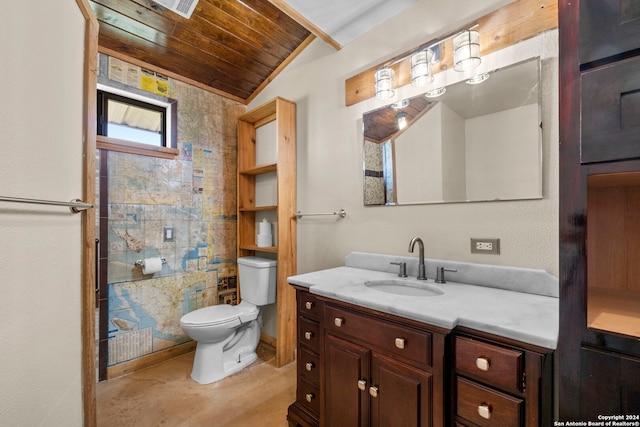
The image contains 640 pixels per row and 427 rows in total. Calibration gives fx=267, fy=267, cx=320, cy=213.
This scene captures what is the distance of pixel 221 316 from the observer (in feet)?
6.68

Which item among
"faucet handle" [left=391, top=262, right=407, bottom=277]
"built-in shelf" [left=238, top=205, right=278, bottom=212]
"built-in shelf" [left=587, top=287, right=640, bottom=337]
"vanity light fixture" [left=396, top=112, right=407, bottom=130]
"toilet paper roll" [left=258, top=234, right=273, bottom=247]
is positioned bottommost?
"faucet handle" [left=391, top=262, right=407, bottom=277]

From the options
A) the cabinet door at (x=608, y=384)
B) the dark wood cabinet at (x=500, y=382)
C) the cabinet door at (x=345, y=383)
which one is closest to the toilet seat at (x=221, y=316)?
the cabinet door at (x=345, y=383)

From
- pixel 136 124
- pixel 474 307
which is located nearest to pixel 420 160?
pixel 474 307

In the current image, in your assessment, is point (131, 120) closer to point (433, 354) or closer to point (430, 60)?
point (430, 60)

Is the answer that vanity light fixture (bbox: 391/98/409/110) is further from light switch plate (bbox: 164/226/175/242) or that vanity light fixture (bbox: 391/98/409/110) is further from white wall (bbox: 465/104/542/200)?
light switch plate (bbox: 164/226/175/242)

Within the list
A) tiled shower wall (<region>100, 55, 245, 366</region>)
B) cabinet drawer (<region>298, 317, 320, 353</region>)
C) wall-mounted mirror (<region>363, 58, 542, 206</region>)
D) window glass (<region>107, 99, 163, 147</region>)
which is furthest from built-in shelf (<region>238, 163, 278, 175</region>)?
cabinet drawer (<region>298, 317, 320, 353</region>)

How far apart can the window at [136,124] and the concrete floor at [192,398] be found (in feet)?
5.80

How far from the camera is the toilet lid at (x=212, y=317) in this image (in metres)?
1.92

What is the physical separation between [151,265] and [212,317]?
26.5 inches

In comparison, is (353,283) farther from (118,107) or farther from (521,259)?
(118,107)

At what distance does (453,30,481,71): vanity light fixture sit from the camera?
51.6 inches

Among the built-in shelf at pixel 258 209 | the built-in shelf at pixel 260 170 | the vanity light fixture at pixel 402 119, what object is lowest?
the built-in shelf at pixel 258 209

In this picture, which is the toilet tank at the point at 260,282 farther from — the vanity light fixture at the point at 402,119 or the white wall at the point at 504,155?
the white wall at the point at 504,155

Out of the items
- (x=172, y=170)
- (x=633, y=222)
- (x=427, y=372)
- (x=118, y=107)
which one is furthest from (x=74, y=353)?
(x=633, y=222)
